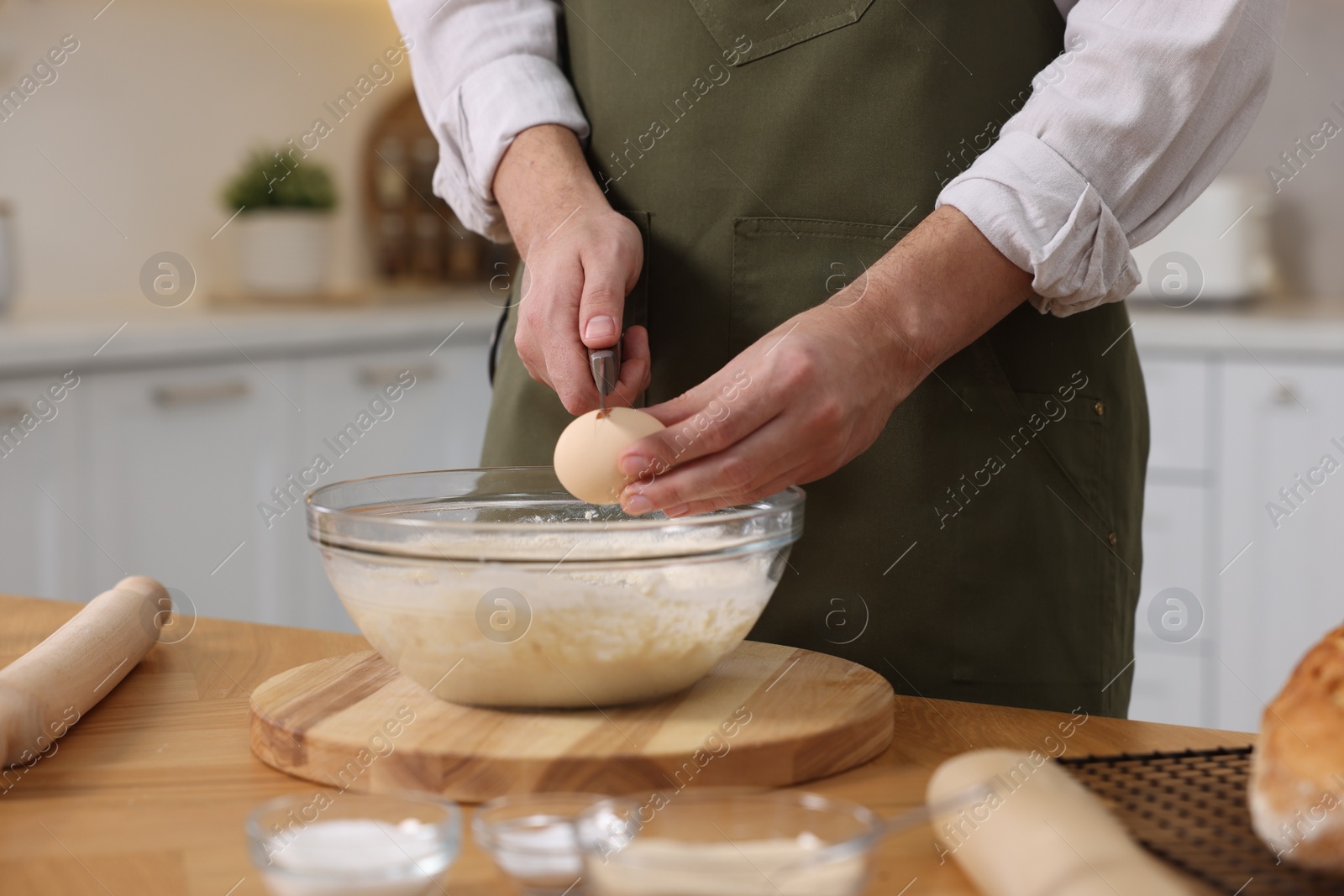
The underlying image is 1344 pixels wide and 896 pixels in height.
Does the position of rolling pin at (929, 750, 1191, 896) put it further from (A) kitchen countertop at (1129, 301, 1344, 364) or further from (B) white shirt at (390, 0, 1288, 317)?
(A) kitchen countertop at (1129, 301, 1344, 364)

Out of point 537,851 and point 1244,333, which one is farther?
point 1244,333

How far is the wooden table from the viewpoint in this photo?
533 millimetres

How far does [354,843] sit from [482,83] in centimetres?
70

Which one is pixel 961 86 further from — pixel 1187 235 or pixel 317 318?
pixel 1187 235

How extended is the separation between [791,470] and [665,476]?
0.09 m

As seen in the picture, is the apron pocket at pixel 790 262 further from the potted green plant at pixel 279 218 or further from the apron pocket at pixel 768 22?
the potted green plant at pixel 279 218

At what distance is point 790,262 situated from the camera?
0.95 m

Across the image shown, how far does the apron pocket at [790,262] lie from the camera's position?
94cm

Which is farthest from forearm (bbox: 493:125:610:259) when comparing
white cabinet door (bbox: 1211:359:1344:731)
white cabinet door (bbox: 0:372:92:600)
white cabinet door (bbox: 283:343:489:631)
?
white cabinet door (bbox: 1211:359:1344:731)

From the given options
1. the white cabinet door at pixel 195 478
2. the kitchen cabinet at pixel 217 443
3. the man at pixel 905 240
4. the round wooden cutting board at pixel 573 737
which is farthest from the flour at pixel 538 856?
the white cabinet door at pixel 195 478

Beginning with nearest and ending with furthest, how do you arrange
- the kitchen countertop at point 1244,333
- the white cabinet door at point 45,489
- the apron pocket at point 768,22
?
the apron pocket at point 768,22 < the white cabinet door at point 45,489 < the kitchen countertop at point 1244,333

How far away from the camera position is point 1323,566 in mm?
2125

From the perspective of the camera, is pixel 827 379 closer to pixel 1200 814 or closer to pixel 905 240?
pixel 905 240

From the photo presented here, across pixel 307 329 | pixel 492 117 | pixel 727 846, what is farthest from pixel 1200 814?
pixel 307 329
